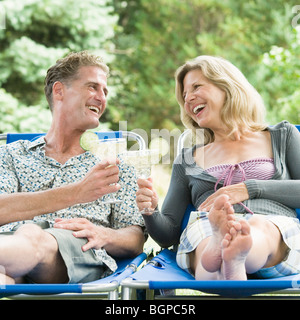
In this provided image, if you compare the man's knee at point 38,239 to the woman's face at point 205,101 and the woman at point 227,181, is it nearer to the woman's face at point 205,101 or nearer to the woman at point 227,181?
the woman at point 227,181

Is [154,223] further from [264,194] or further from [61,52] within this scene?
[61,52]

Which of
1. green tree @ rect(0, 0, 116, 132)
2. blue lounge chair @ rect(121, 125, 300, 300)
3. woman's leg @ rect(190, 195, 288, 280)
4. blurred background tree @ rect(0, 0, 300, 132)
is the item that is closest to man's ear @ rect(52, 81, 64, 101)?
blue lounge chair @ rect(121, 125, 300, 300)

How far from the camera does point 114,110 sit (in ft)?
34.3

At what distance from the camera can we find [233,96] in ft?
9.09

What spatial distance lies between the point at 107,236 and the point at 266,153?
2.98 feet

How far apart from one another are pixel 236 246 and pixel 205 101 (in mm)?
1108

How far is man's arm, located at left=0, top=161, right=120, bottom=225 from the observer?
2.32 metres

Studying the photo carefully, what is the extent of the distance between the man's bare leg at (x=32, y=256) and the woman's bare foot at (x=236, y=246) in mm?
700

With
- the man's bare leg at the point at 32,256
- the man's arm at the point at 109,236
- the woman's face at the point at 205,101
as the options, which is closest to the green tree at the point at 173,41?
the woman's face at the point at 205,101

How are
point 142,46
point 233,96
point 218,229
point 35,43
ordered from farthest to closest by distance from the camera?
point 142,46 → point 35,43 → point 233,96 → point 218,229

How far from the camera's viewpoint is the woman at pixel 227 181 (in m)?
2.15

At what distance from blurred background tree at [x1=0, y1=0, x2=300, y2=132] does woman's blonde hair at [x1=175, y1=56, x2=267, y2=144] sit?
397cm

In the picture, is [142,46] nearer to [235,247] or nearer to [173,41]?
[173,41]

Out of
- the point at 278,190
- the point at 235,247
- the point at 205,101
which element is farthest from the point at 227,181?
the point at 235,247
